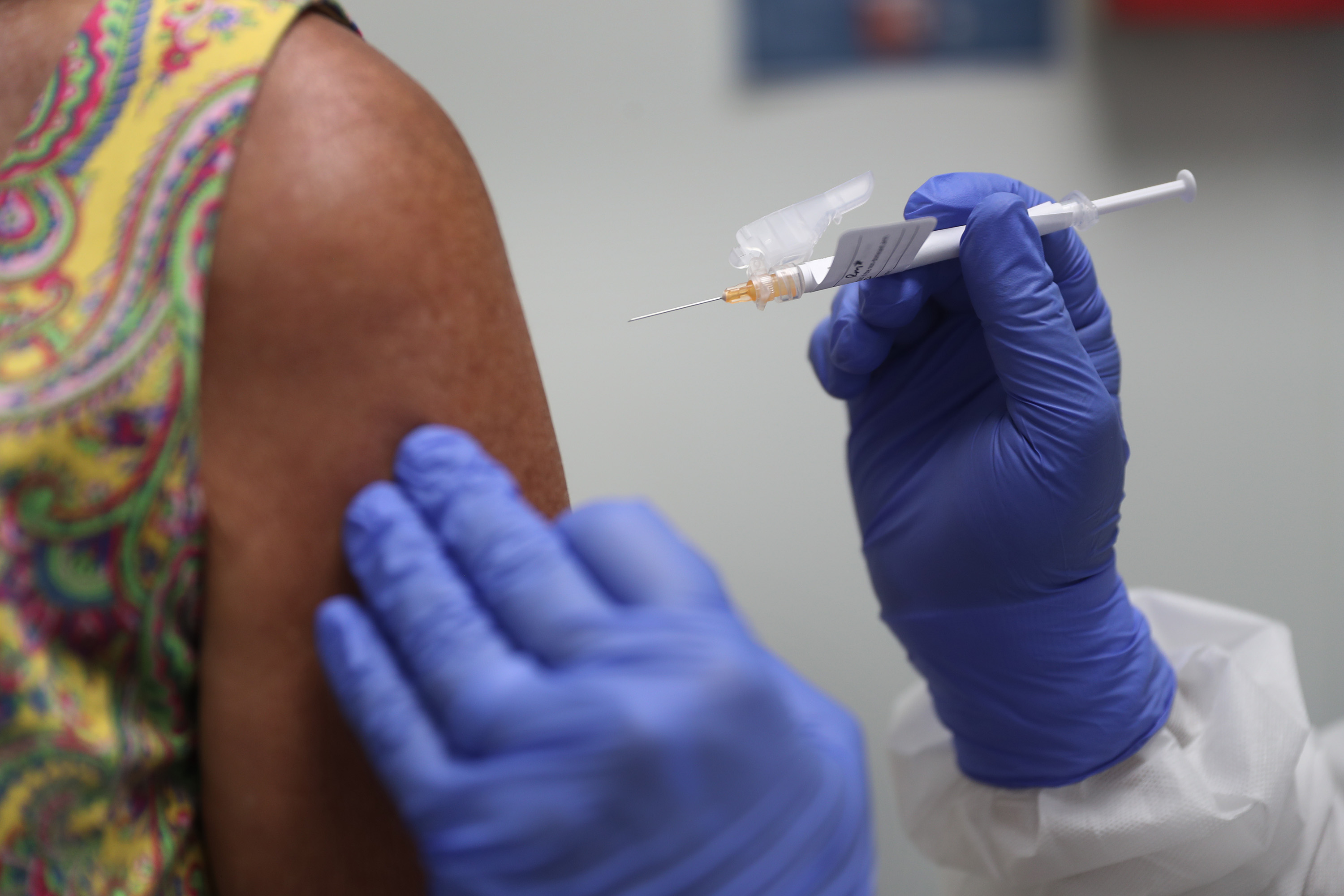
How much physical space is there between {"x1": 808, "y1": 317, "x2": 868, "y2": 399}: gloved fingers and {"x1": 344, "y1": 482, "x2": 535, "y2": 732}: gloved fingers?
0.61 metres

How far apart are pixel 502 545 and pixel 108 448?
0.82 ft

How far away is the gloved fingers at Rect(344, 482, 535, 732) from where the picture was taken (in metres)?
0.56

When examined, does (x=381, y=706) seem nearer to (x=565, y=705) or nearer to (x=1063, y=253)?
(x=565, y=705)

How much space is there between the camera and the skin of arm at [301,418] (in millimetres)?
594

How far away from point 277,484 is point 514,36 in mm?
1083

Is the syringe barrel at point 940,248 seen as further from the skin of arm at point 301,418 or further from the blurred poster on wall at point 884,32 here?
the blurred poster on wall at point 884,32

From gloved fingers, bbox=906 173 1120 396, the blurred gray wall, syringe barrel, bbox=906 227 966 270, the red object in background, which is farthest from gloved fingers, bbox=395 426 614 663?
the red object in background

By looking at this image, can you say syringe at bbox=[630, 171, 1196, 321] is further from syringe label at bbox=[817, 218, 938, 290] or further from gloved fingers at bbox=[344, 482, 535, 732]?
gloved fingers at bbox=[344, 482, 535, 732]

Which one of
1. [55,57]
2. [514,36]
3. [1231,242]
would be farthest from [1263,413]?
[55,57]

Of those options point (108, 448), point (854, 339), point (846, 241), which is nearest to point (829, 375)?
point (854, 339)

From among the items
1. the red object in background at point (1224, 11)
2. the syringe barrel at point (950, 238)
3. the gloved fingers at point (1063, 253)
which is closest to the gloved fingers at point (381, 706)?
the syringe barrel at point (950, 238)

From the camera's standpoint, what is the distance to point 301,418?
0.60 metres

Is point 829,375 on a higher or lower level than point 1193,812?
higher

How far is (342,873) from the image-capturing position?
0.62 metres
